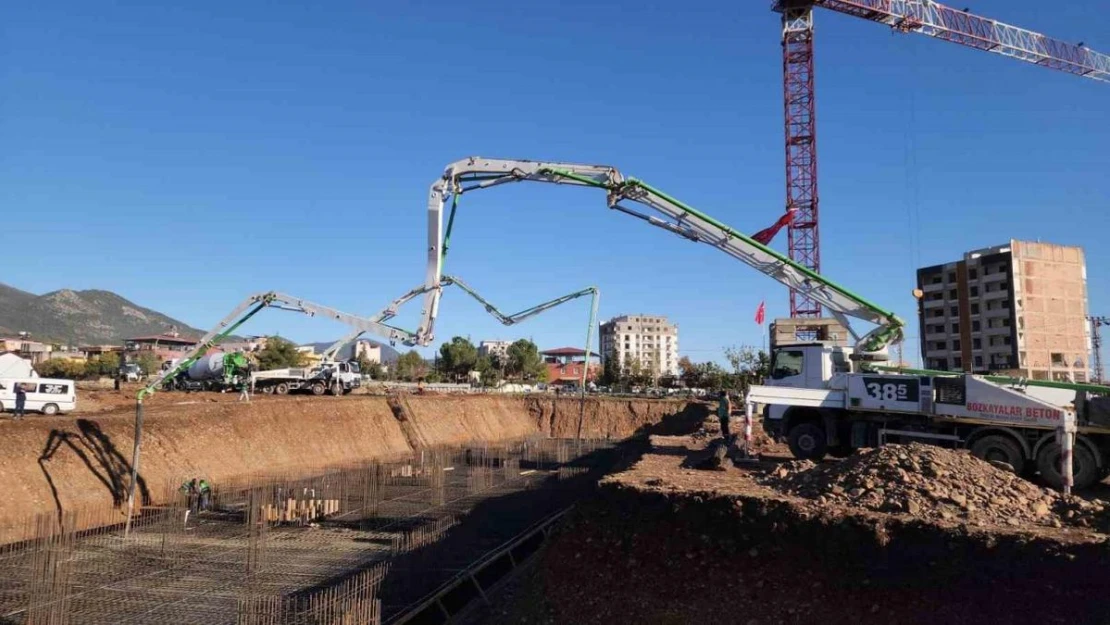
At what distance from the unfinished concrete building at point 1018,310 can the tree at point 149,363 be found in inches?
2725

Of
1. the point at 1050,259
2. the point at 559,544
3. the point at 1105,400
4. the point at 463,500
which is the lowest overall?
the point at 463,500

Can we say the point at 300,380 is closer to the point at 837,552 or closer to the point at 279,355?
the point at 279,355

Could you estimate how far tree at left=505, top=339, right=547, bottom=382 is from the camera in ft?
250

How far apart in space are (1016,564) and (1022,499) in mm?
2027

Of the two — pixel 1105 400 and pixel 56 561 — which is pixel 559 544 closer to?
pixel 56 561

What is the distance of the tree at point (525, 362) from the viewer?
7625 centimetres

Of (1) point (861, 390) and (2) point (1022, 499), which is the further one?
(1) point (861, 390)

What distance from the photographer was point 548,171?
57.9ft

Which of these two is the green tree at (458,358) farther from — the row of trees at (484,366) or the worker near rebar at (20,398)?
the worker near rebar at (20,398)

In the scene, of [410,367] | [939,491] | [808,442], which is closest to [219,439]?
[808,442]

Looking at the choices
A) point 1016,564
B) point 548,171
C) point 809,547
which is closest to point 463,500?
point 548,171

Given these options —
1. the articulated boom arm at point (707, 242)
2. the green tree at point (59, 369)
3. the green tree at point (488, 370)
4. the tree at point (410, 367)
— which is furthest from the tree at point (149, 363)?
the articulated boom arm at point (707, 242)

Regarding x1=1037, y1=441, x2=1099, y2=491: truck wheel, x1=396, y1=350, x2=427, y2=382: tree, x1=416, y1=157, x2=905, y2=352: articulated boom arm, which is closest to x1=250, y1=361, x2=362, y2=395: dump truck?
x1=416, y1=157, x2=905, y2=352: articulated boom arm

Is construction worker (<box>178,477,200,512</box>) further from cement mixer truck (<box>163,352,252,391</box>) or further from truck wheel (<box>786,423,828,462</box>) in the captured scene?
cement mixer truck (<box>163,352,252,391</box>)
